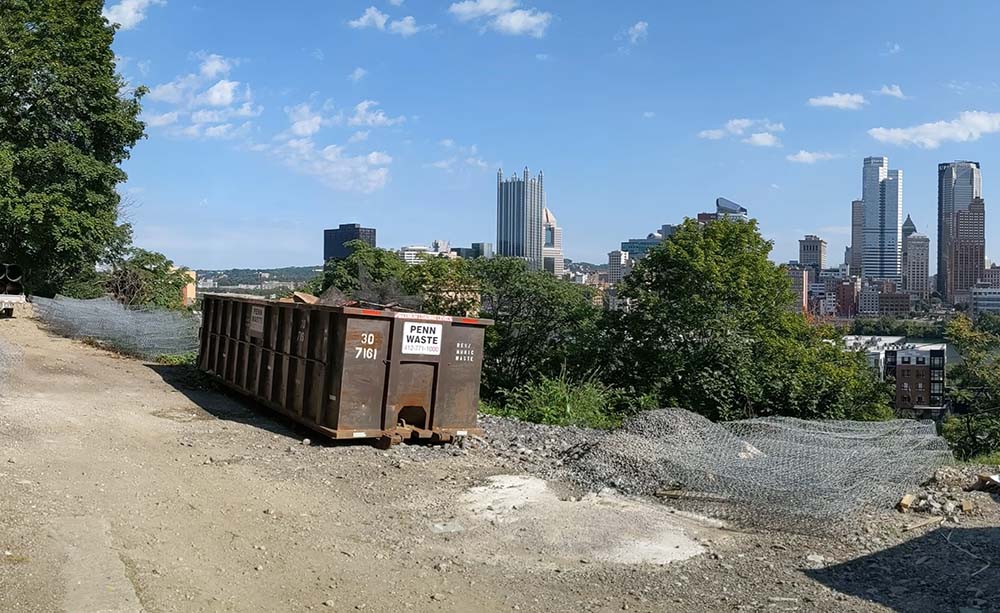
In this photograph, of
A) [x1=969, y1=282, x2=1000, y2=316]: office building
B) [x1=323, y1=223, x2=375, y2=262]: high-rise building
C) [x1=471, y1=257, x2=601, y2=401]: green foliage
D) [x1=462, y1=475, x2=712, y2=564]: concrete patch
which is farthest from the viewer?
[x1=323, y1=223, x2=375, y2=262]: high-rise building

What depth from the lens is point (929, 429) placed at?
38.0 feet

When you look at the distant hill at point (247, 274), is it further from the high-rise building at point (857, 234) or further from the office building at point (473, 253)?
the high-rise building at point (857, 234)

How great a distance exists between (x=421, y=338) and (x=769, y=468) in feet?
15.2

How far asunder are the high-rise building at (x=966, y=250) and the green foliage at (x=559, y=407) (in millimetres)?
104009

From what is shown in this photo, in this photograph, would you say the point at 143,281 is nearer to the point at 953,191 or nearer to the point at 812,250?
the point at 812,250

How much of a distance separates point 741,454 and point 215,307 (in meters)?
10.5

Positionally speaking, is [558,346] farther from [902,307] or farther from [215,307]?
[902,307]

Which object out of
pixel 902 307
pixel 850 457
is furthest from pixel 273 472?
pixel 902 307

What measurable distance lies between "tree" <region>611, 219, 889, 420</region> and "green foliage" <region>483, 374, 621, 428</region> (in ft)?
16.9

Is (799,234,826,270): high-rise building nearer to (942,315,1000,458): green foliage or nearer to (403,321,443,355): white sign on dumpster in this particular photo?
(942,315,1000,458): green foliage

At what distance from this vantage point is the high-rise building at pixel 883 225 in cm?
17038

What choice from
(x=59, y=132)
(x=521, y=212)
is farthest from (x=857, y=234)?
(x=59, y=132)

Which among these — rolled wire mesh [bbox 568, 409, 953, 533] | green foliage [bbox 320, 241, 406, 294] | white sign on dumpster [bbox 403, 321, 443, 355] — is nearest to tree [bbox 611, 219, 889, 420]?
rolled wire mesh [bbox 568, 409, 953, 533]

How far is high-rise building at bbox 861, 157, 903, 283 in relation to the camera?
170 meters
